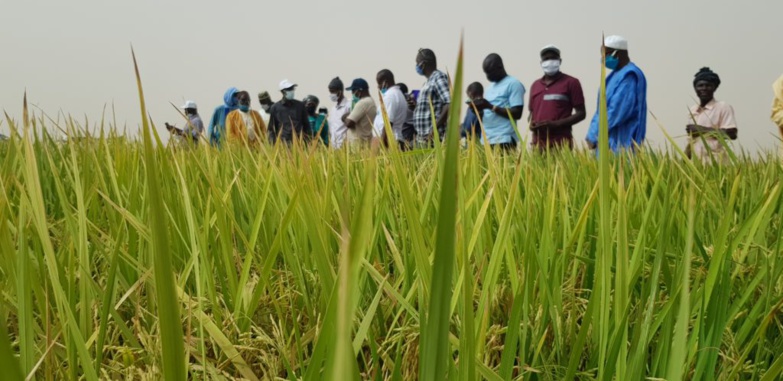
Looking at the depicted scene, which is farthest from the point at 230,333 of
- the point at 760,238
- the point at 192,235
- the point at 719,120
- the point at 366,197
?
the point at 719,120

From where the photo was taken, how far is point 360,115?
553 centimetres

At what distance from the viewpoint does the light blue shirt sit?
14.1ft

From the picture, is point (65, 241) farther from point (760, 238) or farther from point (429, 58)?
point (429, 58)

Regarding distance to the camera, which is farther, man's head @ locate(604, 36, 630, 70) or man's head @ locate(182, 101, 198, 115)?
man's head @ locate(182, 101, 198, 115)

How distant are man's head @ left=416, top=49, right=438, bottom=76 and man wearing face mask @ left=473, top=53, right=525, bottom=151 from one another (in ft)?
1.84

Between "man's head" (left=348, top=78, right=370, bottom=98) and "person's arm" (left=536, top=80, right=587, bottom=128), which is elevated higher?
"man's head" (left=348, top=78, right=370, bottom=98)

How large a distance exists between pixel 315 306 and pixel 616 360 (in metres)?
0.35

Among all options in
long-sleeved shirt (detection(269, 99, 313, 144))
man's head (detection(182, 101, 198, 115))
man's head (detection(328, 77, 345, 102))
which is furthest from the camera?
man's head (detection(182, 101, 198, 115))

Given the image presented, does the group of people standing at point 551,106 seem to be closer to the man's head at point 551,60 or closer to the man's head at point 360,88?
the man's head at point 551,60

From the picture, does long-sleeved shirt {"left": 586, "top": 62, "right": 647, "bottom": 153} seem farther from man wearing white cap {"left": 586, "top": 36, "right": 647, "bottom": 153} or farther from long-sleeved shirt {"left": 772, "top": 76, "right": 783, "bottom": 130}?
long-sleeved shirt {"left": 772, "top": 76, "right": 783, "bottom": 130}

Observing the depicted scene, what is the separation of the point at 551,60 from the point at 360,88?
2.30 meters

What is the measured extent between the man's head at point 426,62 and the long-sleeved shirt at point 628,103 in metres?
1.42

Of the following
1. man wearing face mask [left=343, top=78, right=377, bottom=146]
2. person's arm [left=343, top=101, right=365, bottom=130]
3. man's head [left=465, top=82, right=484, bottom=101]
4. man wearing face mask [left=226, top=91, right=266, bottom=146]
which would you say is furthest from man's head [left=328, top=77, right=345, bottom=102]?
man's head [left=465, top=82, right=484, bottom=101]

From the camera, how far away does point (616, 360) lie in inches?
20.1
